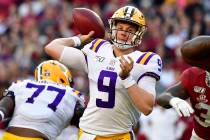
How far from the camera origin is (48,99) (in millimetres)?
5727

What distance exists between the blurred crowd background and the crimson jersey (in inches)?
114

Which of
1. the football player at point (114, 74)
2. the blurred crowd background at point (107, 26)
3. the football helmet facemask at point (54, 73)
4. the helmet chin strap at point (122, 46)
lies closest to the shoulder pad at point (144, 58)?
the football player at point (114, 74)

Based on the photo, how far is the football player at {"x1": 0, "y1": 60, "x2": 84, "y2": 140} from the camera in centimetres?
566

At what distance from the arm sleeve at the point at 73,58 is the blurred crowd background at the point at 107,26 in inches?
131

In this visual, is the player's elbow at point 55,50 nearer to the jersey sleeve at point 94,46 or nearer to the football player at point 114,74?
the football player at point 114,74

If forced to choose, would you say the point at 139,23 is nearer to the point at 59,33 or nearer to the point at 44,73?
the point at 44,73

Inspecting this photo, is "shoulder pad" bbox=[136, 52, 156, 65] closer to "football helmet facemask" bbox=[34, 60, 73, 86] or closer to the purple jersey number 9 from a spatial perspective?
the purple jersey number 9

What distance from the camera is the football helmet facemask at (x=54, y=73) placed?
19.5 ft

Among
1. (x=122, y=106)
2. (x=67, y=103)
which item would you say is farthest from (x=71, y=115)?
(x=122, y=106)

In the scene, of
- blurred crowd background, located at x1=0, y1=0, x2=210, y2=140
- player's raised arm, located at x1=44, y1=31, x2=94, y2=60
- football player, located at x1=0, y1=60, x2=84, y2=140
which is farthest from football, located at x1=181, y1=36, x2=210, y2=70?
blurred crowd background, located at x1=0, y1=0, x2=210, y2=140

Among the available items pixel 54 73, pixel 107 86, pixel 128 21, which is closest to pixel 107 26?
pixel 54 73

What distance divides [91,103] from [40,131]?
19.3 inches

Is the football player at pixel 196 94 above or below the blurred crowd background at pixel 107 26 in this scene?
above

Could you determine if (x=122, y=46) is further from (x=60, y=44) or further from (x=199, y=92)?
(x=199, y=92)
